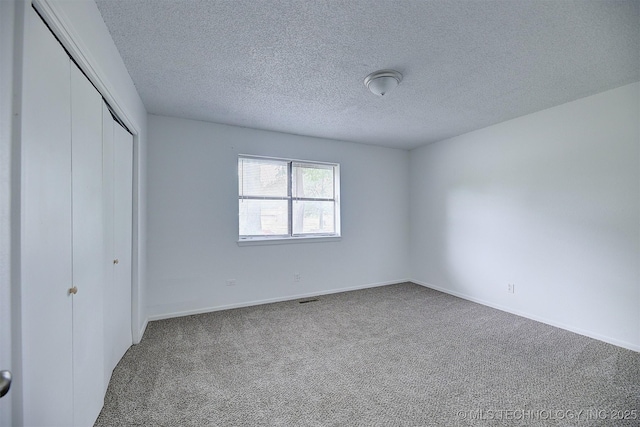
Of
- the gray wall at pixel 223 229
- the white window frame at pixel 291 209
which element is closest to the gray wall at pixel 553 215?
the gray wall at pixel 223 229

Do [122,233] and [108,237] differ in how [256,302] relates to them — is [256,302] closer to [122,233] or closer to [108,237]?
[122,233]

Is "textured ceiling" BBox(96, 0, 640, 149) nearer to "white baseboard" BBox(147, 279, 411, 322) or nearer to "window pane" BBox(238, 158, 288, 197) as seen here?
"window pane" BBox(238, 158, 288, 197)

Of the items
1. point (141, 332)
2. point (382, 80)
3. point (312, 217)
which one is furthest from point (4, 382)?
point (312, 217)

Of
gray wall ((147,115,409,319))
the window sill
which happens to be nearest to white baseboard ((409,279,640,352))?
gray wall ((147,115,409,319))

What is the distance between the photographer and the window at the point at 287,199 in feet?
12.8

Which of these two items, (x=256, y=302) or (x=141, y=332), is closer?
(x=141, y=332)

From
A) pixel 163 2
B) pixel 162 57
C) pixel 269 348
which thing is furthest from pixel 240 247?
pixel 163 2

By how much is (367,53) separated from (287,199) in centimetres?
248

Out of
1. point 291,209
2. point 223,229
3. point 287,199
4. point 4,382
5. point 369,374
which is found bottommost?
point 369,374

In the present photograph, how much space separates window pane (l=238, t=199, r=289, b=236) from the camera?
12.7 ft

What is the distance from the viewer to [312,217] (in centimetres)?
440

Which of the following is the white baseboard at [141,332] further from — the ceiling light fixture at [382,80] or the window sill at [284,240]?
the ceiling light fixture at [382,80]

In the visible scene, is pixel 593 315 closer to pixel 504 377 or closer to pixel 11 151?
pixel 504 377

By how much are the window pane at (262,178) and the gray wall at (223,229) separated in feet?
0.46
